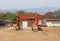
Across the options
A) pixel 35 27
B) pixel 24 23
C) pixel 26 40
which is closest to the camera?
pixel 26 40

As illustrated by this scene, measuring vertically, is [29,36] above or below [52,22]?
above

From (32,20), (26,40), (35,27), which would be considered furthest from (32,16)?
(26,40)

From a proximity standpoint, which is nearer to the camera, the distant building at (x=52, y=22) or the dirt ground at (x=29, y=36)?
the dirt ground at (x=29, y=36)

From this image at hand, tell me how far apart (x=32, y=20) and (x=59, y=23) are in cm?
846

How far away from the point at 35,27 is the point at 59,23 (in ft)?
54.1

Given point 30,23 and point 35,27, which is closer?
point 35,27

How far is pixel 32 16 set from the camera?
65750mm

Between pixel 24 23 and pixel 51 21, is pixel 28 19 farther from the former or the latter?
pixel 51 21

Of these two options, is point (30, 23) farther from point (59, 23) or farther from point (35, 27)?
point (35, 27)

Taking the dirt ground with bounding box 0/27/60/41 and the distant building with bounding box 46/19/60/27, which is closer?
the dirt ground with bounding box 0/27/60/41

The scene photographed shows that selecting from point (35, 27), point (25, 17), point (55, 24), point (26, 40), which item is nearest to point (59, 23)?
point (55, 24)

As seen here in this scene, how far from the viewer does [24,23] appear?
207 feet

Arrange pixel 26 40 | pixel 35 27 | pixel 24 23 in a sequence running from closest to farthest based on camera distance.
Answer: pixel 26 40
pixel 35 27
pixel 24 23

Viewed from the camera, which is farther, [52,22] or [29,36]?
[52,22]
